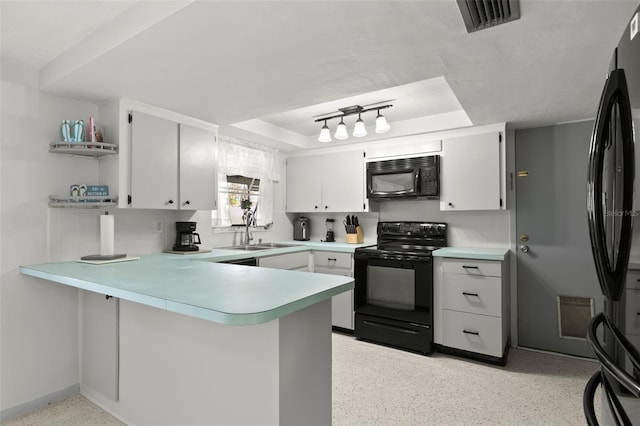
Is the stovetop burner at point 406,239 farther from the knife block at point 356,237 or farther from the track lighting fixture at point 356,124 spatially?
the track lighting fixture at point 356,124

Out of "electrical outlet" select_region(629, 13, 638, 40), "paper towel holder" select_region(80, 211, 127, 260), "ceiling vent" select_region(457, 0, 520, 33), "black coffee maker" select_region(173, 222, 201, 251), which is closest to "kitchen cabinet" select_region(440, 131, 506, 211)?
"ceiling vent" select_region(457, 0, 520, 33)

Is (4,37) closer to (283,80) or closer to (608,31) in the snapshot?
(283,80)

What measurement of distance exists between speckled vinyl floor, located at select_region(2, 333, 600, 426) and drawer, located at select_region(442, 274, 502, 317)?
18.5 inches

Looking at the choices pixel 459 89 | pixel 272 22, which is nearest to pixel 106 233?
pixel 272 22

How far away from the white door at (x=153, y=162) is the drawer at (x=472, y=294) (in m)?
2.55

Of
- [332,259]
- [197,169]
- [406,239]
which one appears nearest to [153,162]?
[197,169]

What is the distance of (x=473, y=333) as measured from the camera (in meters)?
3.04

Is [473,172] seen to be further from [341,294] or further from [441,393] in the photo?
[441,393]

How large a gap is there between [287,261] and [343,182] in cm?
124

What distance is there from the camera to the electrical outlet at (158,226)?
3.01 m

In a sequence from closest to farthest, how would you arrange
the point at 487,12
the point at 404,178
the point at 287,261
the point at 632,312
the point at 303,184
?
1. the point at 632,312
2. the point at 487,12
3. the point at 287,261
4. the point at 404,178
5. the point at 303,184

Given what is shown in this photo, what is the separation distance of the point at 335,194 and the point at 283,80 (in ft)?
7.06

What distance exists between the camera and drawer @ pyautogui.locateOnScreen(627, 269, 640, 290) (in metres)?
0.69

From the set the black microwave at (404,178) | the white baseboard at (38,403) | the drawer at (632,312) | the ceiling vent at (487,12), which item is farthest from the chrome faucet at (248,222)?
the drawer at (632,312)
